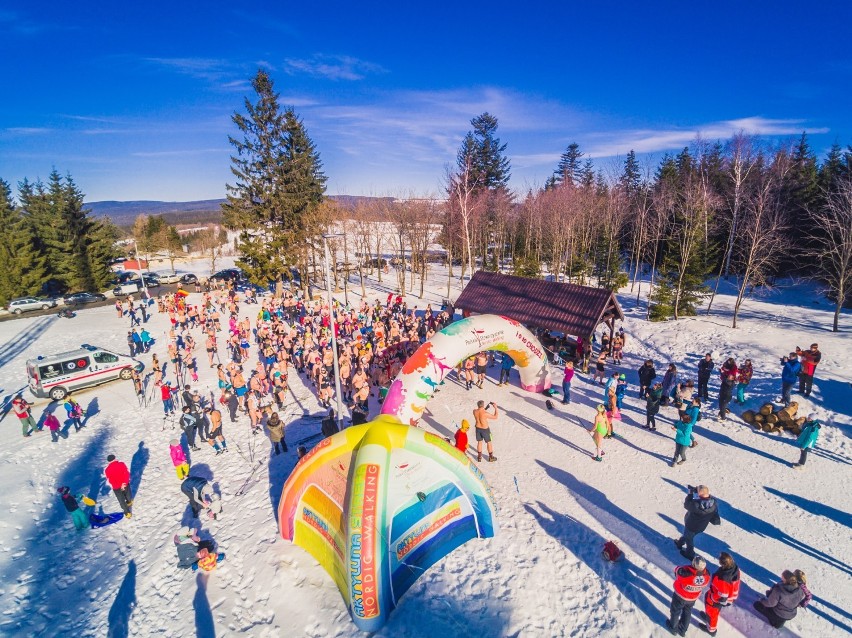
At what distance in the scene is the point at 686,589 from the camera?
18.9 feet

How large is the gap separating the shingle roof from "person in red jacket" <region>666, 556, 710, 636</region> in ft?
36.3

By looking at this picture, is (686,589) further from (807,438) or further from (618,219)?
(618,219)

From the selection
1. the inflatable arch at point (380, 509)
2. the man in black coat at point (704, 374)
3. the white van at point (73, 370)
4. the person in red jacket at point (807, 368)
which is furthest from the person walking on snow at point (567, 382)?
the white van at point (73, 370)

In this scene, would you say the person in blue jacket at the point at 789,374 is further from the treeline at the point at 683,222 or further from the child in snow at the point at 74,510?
the child in snow at the point at 74,510

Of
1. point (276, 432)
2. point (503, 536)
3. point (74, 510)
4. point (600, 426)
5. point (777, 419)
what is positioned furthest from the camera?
point (777, 419)

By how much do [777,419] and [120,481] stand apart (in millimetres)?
16677

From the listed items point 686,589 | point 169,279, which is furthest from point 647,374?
point 169,279

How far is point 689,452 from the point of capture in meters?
10.6

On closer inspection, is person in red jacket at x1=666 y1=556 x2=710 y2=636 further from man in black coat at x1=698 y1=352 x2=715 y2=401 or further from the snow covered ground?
man in black coat at x1=698 y1=352 x2=715 y2=401

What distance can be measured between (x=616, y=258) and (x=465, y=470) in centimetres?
2988

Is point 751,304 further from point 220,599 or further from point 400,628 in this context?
point 220,599

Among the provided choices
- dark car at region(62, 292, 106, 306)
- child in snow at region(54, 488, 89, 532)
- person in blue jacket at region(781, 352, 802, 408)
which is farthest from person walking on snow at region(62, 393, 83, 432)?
dark car at region(62, 292, 106, 306)

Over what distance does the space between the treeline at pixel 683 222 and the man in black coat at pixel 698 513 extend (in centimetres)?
1667

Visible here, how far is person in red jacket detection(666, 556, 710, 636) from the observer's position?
5723 millimetres
